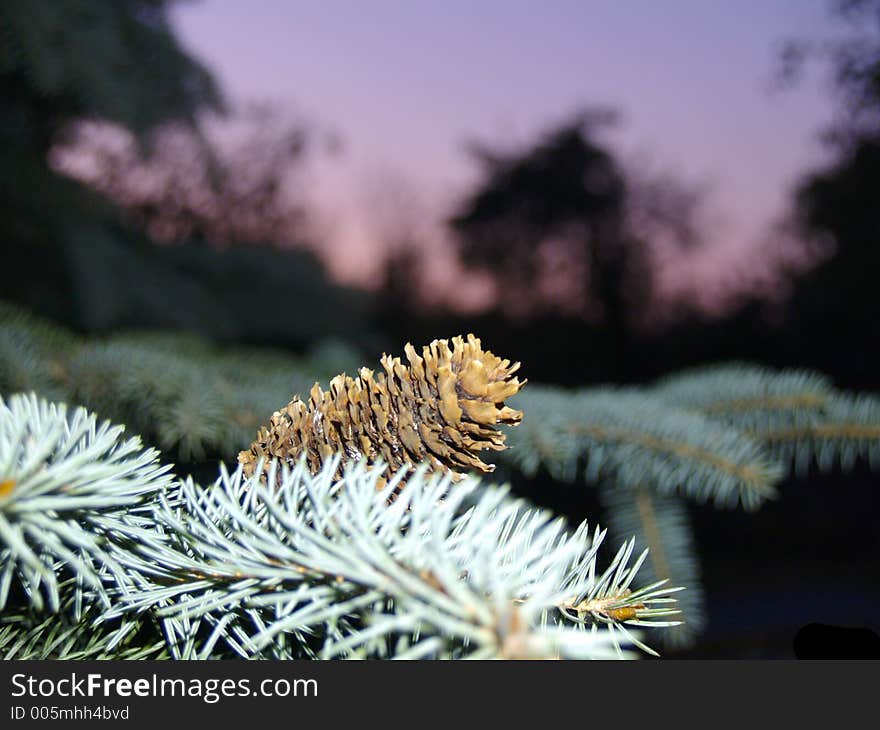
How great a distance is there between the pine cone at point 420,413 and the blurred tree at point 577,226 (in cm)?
139

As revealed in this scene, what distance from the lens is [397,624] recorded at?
0.28 feet

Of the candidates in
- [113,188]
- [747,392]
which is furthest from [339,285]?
[747,392]

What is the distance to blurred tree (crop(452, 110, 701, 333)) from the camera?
1.49 metres

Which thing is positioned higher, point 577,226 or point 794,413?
point 577,226

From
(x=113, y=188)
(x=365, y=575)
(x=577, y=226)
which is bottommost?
(x=365, y=575)

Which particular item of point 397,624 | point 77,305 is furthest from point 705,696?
point 77,305

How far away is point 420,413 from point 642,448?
26 cm

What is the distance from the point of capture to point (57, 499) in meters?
0.10

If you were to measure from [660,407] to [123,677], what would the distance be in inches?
13.1

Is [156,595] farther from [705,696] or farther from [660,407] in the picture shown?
[660,407]

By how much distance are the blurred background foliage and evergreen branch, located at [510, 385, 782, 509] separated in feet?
0.05

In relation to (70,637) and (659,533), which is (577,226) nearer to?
(659,533)

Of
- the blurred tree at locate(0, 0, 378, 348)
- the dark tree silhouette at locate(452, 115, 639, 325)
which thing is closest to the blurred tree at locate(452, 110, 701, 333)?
the dark tree silhouette at locate(452, 115, 639, 325)

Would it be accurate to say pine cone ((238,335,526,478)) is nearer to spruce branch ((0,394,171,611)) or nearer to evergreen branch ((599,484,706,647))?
spruce branch ((0,394,171,611))
